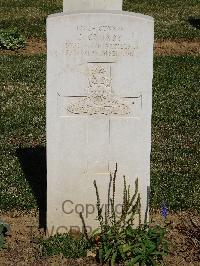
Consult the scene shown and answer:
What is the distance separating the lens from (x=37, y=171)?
26.2 ft

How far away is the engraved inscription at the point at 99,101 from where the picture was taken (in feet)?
18.5

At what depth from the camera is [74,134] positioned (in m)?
5.80

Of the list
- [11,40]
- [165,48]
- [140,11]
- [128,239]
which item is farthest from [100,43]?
[140,11]

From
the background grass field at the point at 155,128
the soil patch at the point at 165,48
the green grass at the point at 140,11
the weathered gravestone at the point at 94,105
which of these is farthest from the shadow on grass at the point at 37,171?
the green grass at the point at 140,11

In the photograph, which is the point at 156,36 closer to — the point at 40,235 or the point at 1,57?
the point at 1,57

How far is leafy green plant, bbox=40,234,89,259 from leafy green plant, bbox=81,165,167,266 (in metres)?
0.16

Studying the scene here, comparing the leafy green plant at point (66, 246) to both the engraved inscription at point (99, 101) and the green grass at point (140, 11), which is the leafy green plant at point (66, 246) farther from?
→ the green grass at point (140, 11)

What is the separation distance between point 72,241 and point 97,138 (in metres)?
1.11

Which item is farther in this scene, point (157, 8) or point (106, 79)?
point (157, 8)

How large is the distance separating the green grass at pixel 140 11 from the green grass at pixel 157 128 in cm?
229

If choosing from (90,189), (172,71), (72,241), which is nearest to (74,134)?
(90,189)

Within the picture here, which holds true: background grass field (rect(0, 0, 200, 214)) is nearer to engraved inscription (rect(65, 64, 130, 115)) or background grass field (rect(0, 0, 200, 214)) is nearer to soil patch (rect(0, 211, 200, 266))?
soil patch (rect(0, 211, 200, 266))

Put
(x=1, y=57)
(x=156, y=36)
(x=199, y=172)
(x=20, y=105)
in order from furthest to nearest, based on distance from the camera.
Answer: (x=156, y=36) < (x=1, y=57) < (x=20, y=105) < (x=199, y=172)

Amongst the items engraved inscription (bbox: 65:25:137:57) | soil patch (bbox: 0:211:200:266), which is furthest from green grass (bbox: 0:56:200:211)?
engraved inscription (bbox: 65:25:137:57)
